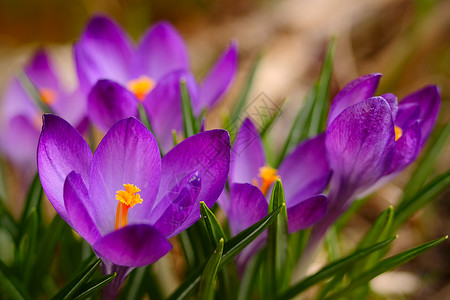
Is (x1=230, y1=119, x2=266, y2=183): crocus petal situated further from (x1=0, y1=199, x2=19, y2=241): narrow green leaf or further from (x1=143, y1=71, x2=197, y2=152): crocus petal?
(x1=0, y1=199, x2=19, y2=241): narrow green leaf

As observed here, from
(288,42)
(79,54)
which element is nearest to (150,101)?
(79,54)

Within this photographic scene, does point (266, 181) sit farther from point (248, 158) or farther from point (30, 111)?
point (30, 111)

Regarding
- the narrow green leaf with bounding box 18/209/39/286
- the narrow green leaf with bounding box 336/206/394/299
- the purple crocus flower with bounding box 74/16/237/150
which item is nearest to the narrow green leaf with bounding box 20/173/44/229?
the narrow green leaf with bounding box 18/209/39/286

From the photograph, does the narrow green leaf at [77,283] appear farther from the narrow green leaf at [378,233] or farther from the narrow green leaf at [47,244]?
the narrow green leaf at [378,233]

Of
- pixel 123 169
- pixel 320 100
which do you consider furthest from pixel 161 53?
pixel 123 169

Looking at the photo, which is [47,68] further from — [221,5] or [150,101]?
[221,5]

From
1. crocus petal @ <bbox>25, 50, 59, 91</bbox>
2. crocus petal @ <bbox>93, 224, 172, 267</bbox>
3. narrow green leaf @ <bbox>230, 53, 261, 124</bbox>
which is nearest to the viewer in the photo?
crocus petal @ <bbox>93, 224, 172, 267</bbox>
